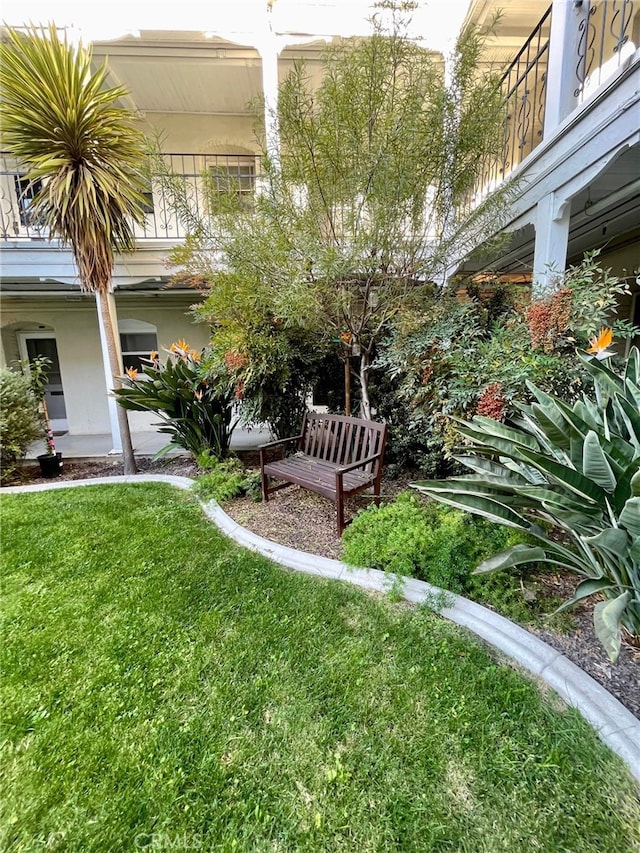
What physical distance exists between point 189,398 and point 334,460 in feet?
6.09

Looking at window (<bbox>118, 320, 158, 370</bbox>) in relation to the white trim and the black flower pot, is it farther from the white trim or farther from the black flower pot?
the black flower pot

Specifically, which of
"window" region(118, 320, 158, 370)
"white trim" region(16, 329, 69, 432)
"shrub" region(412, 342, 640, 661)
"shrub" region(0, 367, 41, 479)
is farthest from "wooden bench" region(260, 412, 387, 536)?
"white trim" region(16, 329, 69, 432)

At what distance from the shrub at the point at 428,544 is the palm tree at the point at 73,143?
4321 mm

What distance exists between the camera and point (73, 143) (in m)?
4.05

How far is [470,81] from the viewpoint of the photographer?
301 cm

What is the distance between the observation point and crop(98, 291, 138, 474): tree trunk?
4930 mm

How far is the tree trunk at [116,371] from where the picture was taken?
16.2 feet

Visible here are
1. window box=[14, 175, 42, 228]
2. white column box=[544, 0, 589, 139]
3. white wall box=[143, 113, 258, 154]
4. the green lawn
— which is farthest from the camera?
white wall box=[143, 113, 258, 154]

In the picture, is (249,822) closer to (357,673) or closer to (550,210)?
(357,673)

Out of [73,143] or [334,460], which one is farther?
[73,143]

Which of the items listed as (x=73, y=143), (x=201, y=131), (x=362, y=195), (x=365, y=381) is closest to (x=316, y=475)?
(x=365, y=381)

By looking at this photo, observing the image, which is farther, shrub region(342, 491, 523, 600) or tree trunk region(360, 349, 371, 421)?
tree trunk region(360, 349, 371, 421)

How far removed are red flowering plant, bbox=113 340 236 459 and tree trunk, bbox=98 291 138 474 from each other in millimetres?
683

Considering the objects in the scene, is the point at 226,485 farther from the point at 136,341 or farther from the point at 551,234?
the point at 136,341
